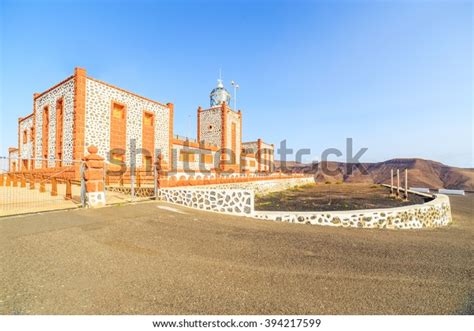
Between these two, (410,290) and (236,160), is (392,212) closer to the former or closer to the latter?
(410,290)

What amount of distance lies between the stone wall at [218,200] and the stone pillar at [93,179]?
8.23ft

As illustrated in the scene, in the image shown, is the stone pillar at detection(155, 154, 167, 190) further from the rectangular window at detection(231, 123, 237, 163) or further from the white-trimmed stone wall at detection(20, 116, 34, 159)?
the rectangular window at detection(231, 123, 237, 163)

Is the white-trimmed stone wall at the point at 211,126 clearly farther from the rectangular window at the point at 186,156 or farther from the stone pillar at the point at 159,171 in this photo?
the stone pillar at the point at 159,171

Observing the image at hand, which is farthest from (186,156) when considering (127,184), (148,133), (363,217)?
(363,217)

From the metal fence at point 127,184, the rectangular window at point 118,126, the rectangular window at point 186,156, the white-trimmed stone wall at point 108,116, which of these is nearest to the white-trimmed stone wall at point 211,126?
the rectangular window at point 186,156

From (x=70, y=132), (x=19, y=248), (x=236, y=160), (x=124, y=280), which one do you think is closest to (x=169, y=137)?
(x=70, y=132)

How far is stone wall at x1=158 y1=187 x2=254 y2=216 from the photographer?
24.8ft

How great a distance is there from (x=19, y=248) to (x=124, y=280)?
2.40 meters

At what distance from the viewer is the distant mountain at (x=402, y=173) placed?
50.8 m

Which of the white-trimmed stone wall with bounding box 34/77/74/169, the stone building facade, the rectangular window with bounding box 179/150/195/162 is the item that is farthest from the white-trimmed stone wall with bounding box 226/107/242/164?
the white-trimmed stone wall with bounding box 34/77/74/169

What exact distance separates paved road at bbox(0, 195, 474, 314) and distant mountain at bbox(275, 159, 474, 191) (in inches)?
1793

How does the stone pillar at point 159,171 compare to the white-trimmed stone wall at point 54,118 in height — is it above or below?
below

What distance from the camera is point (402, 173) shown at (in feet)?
200

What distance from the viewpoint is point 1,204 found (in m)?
7.14
